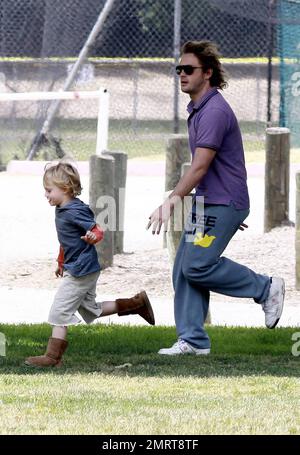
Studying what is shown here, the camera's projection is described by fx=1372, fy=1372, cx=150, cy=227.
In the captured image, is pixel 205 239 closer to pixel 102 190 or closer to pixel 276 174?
pixel 102 190

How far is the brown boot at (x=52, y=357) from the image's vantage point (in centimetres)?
737

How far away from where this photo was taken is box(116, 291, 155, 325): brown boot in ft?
26.4

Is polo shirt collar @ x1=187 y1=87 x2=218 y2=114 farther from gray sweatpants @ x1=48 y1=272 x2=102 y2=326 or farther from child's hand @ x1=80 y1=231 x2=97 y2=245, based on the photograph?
gray sweatpants @ x1=48 y1=272 x2=102 y2=326

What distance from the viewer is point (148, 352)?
798cm

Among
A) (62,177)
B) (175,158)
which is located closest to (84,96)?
(175,158)

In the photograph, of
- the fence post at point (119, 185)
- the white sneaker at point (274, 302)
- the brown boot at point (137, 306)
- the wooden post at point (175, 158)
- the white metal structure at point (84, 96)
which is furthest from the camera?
the white metal structure at point (84, 96)

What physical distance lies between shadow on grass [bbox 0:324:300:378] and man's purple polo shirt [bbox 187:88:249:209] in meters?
0.90

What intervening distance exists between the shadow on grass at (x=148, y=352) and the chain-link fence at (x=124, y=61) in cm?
1015

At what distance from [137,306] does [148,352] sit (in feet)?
1.02

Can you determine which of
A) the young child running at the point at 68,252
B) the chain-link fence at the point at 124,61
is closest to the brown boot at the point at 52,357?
the young child running at the point at 68,252

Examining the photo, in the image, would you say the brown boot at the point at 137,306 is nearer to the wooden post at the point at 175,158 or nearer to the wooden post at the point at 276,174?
the wooden post at the point at 175,158

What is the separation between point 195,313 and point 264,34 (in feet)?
59.0

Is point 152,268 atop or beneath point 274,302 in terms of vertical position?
beneath

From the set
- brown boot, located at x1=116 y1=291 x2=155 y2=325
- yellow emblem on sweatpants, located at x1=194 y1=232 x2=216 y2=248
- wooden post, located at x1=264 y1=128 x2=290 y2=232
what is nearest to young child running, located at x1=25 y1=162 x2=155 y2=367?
brown boot, located at x1=116 y1=291 x2=155 y2=325
